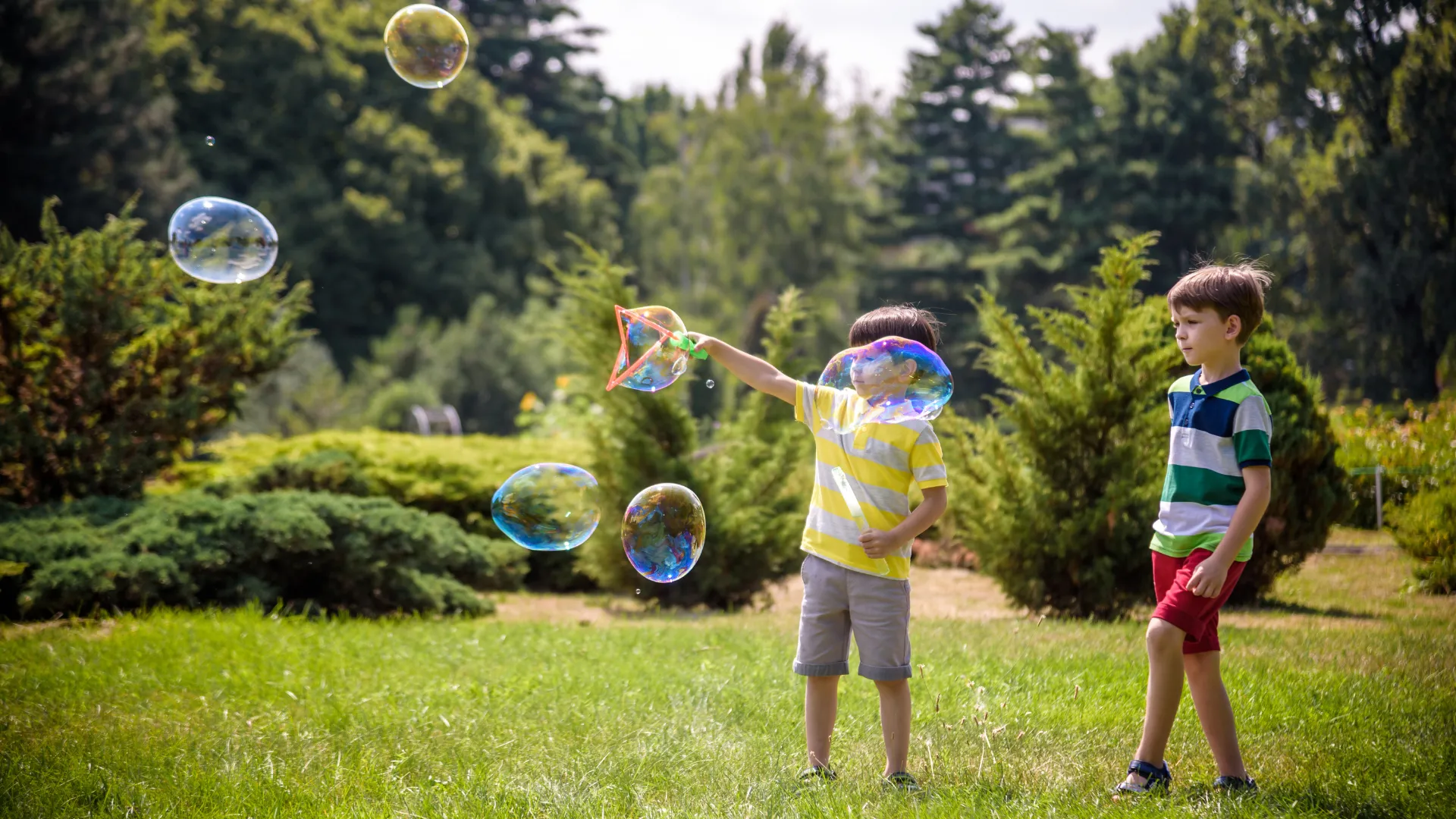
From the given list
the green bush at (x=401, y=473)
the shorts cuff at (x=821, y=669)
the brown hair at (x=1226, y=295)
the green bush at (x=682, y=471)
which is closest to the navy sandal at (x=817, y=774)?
the shorts cuff at (x=821, y=669)

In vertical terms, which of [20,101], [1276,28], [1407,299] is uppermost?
[1276,28]

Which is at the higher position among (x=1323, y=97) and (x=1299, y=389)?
(x=1323, y=97)

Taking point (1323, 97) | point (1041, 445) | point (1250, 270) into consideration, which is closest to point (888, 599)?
point (1250, 270)

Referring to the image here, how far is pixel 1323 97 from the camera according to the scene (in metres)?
21.6

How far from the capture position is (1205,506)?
138 inches

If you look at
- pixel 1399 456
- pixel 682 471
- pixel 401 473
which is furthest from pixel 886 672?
pixel 1399 456

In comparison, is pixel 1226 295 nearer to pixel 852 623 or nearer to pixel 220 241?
pixel 852 623

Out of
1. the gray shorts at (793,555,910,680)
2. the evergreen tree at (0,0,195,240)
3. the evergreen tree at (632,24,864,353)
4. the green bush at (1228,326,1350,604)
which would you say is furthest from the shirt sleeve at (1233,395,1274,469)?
the evergreen tree at (632,24,864,353)

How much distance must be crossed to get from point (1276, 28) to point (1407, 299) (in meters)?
8.01

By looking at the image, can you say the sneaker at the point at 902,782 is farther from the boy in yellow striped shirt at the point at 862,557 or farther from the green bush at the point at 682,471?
the green bush at the point at 682,471

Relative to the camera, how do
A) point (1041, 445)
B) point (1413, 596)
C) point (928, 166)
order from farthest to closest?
point (928, 166) < point (1413, 596) < point (1041, 445)

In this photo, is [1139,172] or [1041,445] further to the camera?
[1139,172]

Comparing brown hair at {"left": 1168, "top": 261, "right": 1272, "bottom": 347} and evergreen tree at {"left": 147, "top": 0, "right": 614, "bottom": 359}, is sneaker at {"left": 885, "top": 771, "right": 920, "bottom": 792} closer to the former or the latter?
brown hair at {"left": 1168, "top": 261, "right": 1272, "bottom": 347}

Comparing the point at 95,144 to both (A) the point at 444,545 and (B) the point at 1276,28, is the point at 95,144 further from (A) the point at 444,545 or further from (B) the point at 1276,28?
(B) the point at 1276,28
